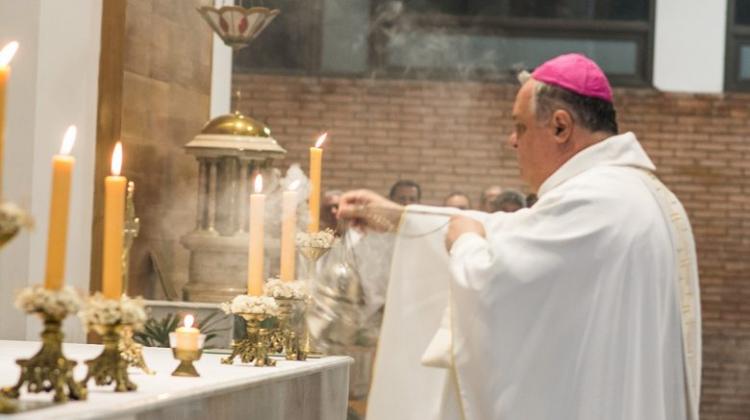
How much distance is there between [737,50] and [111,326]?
1300cm

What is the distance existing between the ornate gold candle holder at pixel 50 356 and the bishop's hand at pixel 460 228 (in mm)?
1758

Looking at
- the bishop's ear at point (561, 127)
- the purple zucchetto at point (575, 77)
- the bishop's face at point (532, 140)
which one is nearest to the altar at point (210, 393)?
the bishop's face at point (532, 140)

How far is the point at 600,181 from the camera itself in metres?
4.29

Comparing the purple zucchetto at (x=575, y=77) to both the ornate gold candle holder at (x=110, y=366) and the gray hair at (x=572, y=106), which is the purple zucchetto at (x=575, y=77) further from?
the ornate gold candle holder at (x=110, y=366)

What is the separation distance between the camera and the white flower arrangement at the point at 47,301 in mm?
2674

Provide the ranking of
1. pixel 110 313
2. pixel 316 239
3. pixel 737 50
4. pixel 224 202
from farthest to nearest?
pixel 737 50
pixel 224 202
pixel 316 239
pixel 110 313

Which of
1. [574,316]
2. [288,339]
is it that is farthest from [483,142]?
[574,316]

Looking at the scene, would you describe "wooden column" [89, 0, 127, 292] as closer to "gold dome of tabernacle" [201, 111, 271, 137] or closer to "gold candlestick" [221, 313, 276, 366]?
"gold dome of tabernacle" [201, 111, 271, 137]

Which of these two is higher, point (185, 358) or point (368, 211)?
point (368, 211)

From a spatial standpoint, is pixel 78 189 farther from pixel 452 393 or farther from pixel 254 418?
pixel 254 418

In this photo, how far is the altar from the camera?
8.80 feet

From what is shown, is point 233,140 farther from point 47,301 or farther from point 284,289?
point 47,301

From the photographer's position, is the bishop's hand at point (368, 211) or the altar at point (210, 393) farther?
the bishop's hand at point (368, 211)

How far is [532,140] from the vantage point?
4363 mm
